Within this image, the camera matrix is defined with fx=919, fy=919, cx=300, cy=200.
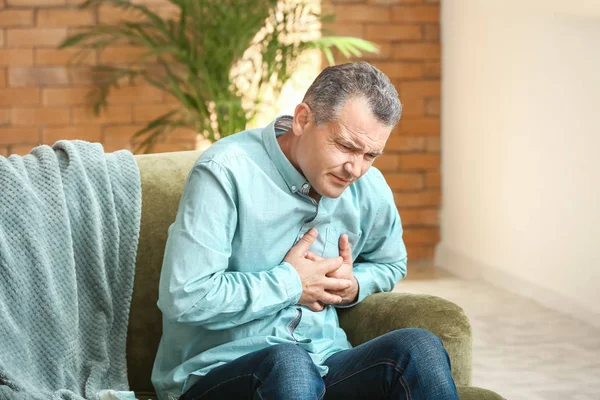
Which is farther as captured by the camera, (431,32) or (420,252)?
(420,252)

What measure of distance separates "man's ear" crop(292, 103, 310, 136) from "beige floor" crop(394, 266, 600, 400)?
1507mm

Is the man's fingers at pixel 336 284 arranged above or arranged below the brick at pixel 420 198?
above

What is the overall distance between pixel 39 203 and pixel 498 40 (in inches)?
124

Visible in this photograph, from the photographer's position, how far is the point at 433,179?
530 cm

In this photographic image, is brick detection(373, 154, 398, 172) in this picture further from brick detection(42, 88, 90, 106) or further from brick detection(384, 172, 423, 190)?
brick detection(42, 88, 90, 106)

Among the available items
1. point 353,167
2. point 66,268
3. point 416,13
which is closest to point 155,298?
point 66,268

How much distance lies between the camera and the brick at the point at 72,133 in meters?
4.93

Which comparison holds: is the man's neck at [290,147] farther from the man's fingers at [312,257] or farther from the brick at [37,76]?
the brick at [37,76]

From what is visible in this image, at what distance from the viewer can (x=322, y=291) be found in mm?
1945

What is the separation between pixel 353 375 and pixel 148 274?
1.87ft

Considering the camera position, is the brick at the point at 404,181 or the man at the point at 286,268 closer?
the man at the point at 286,268

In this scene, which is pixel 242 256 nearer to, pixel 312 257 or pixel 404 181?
pixel 312 257

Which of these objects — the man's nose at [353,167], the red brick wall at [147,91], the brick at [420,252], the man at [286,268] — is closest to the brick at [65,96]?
the red brick wall at [147,91]

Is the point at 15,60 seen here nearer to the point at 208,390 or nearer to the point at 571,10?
the point at 571,10
